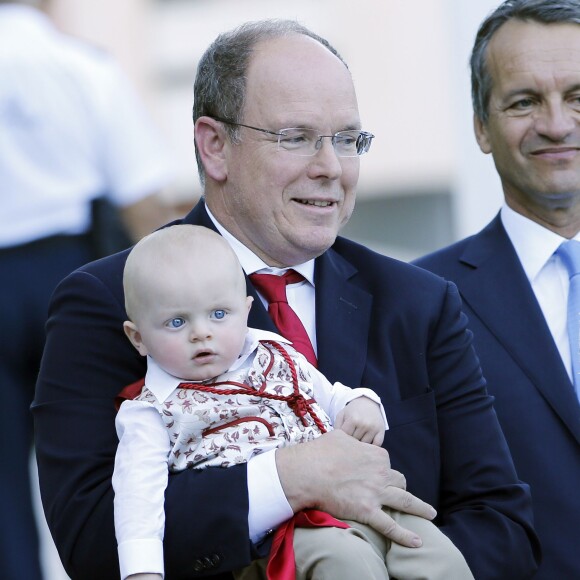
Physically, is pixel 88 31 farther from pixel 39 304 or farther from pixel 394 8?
pixel 39 304

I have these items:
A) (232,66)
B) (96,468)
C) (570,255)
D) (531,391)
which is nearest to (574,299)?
(570,255)

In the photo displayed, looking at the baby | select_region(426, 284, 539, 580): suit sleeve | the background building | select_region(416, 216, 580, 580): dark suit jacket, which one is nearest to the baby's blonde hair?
the baby

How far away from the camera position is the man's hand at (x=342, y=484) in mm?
2932

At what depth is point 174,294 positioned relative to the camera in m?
2.86

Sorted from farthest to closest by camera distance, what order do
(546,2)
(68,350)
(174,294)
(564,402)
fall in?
1. (546,2)
2. (564,402)
3. (68,350)
4. (174,294)

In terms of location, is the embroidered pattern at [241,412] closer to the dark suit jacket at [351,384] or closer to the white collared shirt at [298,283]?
the dark suit jacket at [351,384]

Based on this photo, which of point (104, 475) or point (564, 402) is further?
point (564, 402)

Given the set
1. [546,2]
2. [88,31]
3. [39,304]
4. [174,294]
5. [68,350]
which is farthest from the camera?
[88,31]

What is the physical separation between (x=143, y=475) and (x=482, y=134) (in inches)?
76.5

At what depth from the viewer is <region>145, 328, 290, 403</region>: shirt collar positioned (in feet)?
9.57

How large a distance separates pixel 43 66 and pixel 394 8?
16.7m

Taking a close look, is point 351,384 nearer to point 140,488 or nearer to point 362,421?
point 362,421

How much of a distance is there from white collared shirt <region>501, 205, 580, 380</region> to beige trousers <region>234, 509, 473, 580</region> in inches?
44.8

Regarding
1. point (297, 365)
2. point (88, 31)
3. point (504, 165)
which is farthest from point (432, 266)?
point (88, 31)
